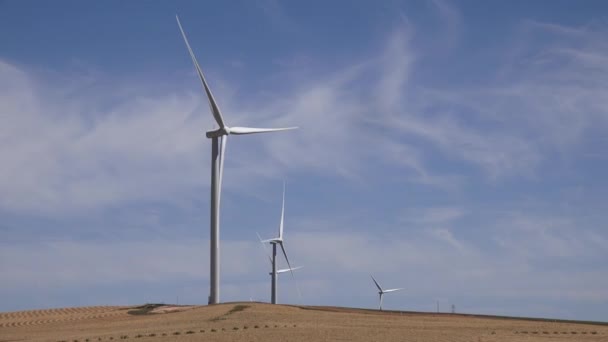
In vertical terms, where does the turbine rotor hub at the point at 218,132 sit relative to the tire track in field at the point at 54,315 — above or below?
above

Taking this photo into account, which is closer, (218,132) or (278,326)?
(278,326)

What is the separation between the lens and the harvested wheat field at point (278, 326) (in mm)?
52156

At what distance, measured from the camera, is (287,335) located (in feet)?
169

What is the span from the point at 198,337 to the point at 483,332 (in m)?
18.8

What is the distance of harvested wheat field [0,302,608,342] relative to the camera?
5216 centimetres

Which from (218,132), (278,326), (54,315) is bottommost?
(278,326)

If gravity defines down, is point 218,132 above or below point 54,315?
above

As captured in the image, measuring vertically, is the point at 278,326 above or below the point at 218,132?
below

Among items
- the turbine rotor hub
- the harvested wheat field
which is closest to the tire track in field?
the harvested wheat field

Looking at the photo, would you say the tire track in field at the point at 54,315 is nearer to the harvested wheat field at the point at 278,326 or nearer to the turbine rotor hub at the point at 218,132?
the harvested wheat field at the point at 278,326

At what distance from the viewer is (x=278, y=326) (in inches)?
2211

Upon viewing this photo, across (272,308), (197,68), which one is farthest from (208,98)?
(272,308)

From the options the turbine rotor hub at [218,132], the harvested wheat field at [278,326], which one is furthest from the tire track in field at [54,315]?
the turbine rotor hub at [218,132]

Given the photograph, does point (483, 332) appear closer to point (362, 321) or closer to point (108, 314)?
point (362, 321)
